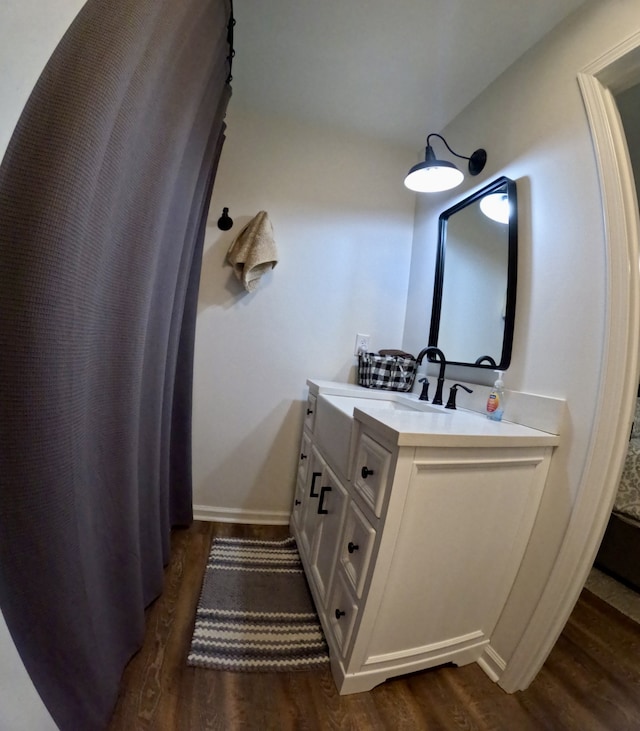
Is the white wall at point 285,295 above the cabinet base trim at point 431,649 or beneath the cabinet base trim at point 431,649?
above

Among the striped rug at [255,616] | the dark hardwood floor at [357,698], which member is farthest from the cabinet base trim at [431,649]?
the striped rug at [255,616]

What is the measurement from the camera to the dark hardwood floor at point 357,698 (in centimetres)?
86

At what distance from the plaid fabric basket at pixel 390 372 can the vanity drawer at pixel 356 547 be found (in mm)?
823

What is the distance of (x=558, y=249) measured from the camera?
41.6 inches

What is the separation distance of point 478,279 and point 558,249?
36 cm

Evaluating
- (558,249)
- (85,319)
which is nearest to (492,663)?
(558,249)

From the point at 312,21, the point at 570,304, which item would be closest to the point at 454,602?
the point at 570,304

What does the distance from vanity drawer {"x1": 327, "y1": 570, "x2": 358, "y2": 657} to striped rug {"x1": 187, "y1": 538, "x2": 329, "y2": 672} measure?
14cm

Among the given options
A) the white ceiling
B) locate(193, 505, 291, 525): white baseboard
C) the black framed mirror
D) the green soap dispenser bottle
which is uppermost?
the white ceiling

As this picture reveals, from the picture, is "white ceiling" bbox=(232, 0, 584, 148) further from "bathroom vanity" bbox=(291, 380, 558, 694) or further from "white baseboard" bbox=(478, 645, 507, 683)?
"white baseboard" bbox=(478, 645, 507, 683)

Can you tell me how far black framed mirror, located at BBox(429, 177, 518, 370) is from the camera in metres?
1.22

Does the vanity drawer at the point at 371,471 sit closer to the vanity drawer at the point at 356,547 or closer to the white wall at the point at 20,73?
the vanity drawer at the point at 356,547

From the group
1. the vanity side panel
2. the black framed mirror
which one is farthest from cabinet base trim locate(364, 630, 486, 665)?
the black framed mirror

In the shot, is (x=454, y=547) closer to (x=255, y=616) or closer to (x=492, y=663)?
(x=492, y=663)
